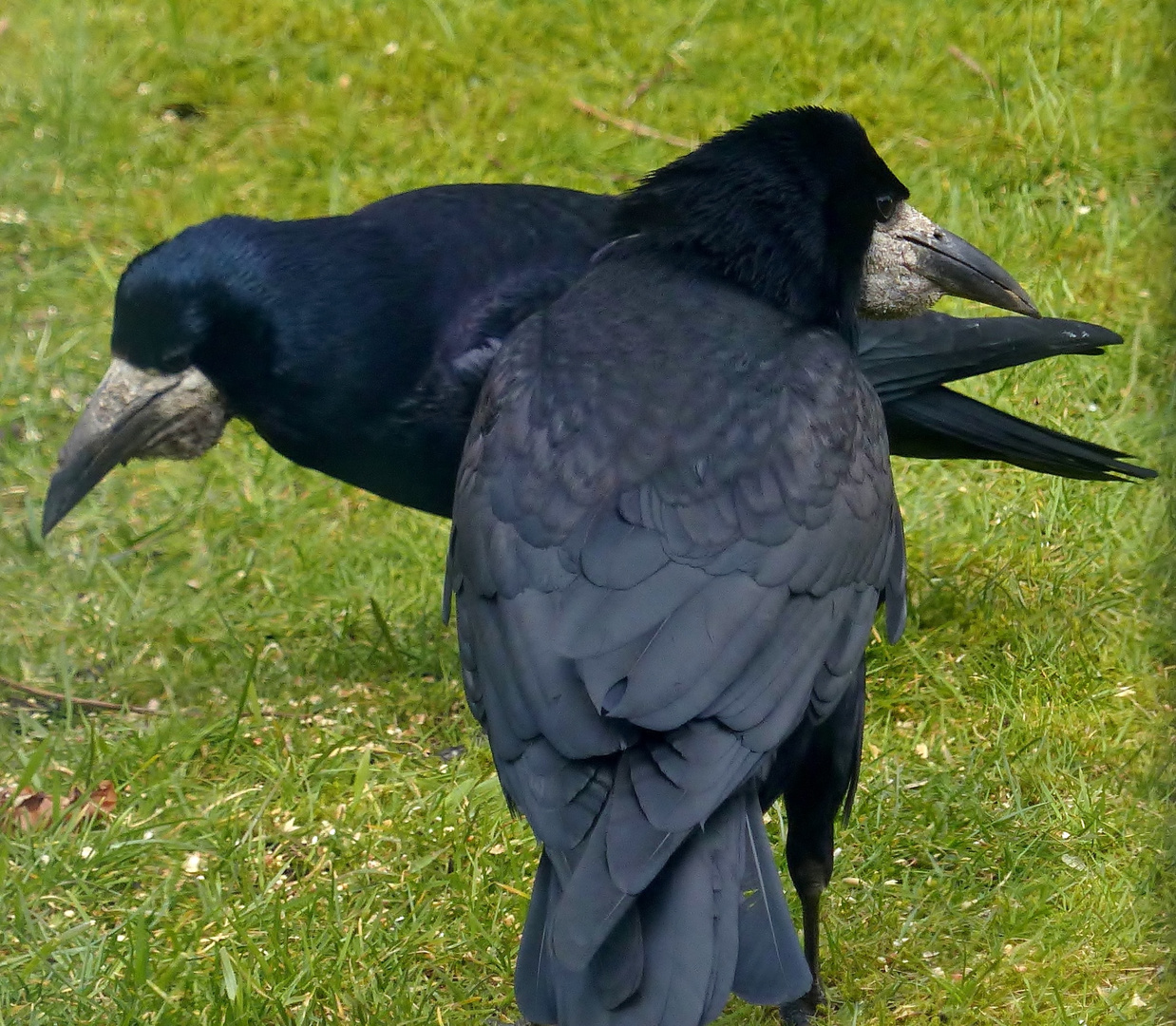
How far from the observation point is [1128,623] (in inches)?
164

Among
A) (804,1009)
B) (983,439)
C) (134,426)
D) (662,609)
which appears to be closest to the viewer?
(662,609)

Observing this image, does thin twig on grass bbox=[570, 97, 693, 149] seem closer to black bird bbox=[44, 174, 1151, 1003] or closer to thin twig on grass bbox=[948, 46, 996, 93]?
thin twig on grass bbox=[948, 46, 996, 93]

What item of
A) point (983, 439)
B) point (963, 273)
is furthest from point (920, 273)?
point (983, 439)

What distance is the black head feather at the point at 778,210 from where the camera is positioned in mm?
3318

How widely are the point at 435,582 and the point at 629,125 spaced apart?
83.7 inches

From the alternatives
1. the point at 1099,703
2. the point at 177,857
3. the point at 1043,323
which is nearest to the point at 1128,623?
the point at 1099,703

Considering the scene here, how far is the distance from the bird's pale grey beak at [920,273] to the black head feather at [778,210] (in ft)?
0.48

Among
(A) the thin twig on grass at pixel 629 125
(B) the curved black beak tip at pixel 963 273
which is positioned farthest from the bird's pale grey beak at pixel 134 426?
(A) the thin twig on grass at pixel 629 125

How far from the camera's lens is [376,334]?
3.64 meters

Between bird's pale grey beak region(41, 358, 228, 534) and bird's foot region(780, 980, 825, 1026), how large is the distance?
5.67 feet

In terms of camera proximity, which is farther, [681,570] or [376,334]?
[376,334]

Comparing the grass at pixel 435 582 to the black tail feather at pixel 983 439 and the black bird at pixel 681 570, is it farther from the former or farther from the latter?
the black bird at pixel 681 570

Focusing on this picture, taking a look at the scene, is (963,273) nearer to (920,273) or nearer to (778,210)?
(920,273)

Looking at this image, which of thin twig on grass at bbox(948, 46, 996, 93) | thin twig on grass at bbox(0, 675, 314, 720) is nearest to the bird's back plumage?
thin twig on grass at bbox(0, 675, 314, 720)
